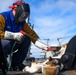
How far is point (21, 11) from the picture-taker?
4.02m

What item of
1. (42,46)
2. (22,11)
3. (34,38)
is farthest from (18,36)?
(34,38)

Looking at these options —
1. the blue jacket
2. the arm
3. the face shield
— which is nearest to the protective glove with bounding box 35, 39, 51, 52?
the arm

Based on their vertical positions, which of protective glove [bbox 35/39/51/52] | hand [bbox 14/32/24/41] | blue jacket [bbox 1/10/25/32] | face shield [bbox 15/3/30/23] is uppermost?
face shield [bbox 15/3/30/23]

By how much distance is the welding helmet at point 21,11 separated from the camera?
157 inches

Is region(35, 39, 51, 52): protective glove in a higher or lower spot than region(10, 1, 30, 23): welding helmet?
lower

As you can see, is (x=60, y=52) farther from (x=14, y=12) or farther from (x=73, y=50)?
(x=14, y=12)

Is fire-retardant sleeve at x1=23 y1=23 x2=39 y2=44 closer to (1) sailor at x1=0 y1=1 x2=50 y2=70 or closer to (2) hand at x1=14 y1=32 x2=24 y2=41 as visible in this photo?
(1) sailor at x1=0 y1=1 x2=50 y2=70

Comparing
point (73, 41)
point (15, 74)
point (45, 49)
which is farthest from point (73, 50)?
point (15, 74)

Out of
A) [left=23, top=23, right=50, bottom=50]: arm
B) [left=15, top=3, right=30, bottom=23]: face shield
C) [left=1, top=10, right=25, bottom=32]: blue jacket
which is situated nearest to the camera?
[left=15, top=3, right=30, bottom=23]: face shield

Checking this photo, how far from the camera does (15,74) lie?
11.4 feet

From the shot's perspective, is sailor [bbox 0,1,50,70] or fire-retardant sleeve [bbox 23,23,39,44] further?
fire-retardant sleeve [bbox 23,23,39,44]

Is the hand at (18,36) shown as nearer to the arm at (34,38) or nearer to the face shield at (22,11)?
the face shield at (22,11)

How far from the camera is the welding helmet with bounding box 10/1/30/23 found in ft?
13.1

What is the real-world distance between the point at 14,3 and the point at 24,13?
381 millimetres
